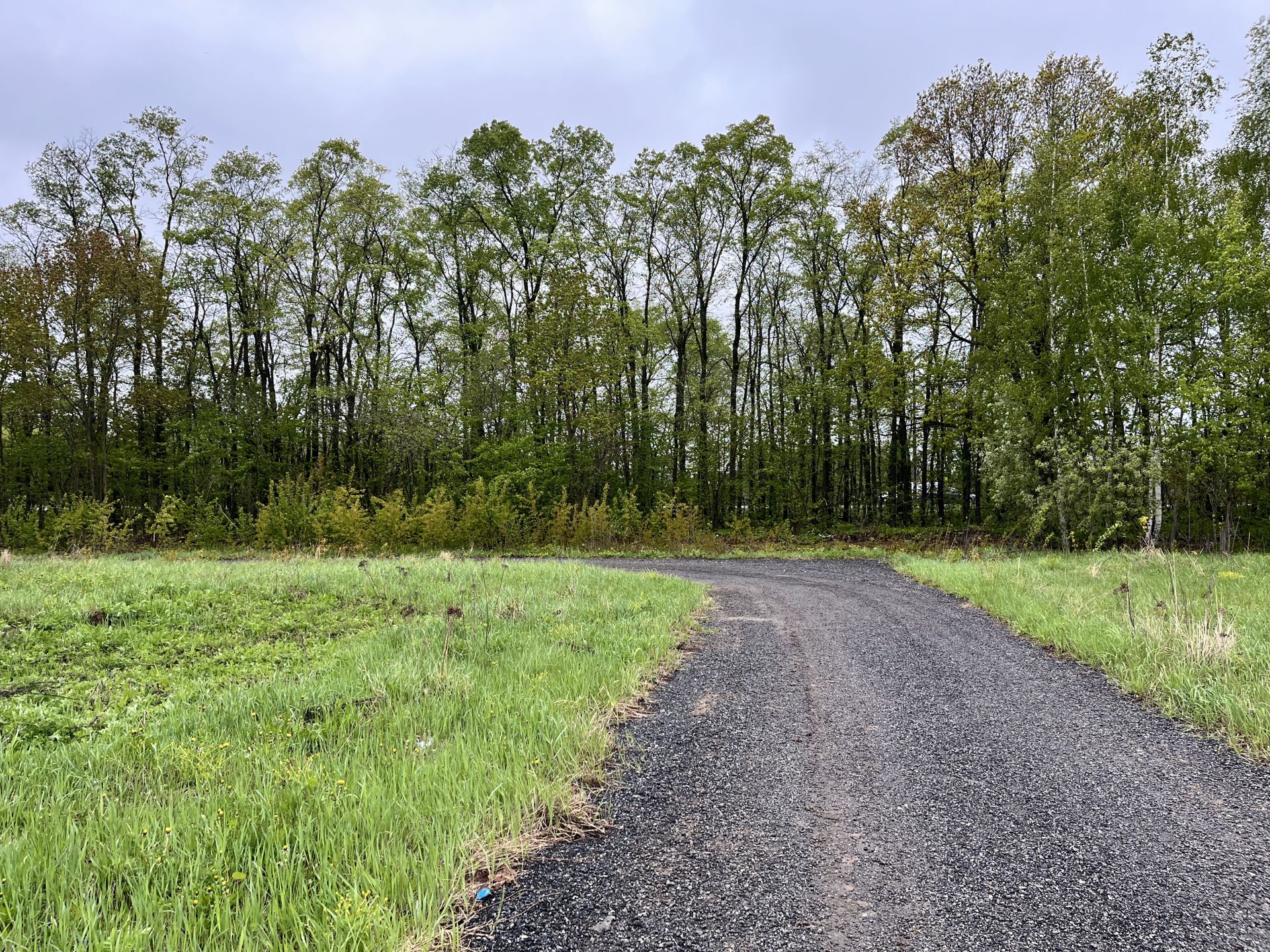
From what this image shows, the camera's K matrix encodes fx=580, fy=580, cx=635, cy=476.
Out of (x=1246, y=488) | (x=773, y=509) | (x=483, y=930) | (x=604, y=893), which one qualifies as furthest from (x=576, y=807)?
(x=773, y=509)

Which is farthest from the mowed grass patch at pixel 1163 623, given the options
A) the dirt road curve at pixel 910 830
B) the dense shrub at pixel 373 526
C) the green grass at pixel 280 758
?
the dense shrub at pixel 373 526

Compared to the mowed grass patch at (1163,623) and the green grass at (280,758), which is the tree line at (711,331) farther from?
the green grass at (280,758)

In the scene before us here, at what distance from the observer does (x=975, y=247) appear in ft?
63.0

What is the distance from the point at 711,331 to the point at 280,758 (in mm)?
29552

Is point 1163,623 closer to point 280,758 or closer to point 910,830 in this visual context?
point 910,830

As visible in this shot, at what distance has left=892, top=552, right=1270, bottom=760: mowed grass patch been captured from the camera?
4.07 m

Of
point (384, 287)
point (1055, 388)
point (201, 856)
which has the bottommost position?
point (201, 856)

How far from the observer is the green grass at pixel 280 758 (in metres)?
1.96

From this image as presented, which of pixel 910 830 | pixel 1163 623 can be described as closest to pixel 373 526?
pixel 910 830

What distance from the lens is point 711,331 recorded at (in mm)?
30500

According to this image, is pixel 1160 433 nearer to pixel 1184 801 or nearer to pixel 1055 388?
pixel 1055 388

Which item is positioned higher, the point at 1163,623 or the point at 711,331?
the point at 711,331

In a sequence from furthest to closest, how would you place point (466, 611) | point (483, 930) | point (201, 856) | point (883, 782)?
point (466, 611)
point (883, 782)
point (201, 856)
point (483, 930)

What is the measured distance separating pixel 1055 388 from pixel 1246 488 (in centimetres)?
536
